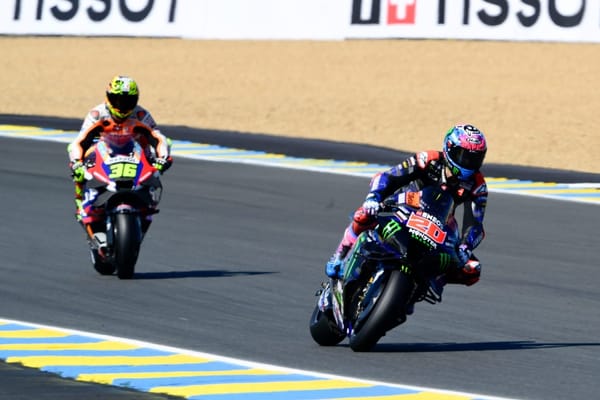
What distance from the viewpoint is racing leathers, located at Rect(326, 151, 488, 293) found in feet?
32.5

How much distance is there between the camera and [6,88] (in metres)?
30.2

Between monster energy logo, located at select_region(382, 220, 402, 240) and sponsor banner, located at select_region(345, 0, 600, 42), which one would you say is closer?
monster energy logo, located at select_region(382, 220, 402, 240)

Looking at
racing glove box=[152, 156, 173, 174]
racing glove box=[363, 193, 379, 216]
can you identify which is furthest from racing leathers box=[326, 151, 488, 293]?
racing glove box=[152, 156, 173, 174]

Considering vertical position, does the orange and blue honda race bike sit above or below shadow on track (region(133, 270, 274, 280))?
above

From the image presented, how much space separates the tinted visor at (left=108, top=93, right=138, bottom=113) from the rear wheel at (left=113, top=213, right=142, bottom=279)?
95cm

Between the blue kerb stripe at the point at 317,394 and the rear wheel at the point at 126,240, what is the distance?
461 cm

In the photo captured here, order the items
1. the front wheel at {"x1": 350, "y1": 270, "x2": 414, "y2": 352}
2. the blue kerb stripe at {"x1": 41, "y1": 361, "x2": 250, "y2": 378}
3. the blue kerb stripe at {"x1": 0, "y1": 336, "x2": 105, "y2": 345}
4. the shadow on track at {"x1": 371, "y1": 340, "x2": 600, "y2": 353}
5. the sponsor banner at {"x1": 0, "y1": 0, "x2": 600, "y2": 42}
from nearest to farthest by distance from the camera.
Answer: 1. the blue kerb stripe at {"x1": 41, "y1": 361, "x2": 250, "y2": 378}
2. the front wheel at {"x1": 350, "y1": 270, "x2": 414, "y2": 352}
3. the blue kerb stripe at {"x1": 0, "y1": 336, "x2": 105, "y2": 345}
4. the shadow on track at {"x1": 371, "y1": 340, "x2": 600, "y2": 353}
5. the sponsor banner at {"x1": 0, "y1": 0, "x2": 600, "y2": 42}

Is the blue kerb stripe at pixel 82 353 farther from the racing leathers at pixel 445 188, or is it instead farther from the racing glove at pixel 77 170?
the racing glove at pixel 77 170

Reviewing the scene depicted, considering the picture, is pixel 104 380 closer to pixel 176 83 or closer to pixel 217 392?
pixel 217 392

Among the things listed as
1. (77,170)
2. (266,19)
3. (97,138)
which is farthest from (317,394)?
(266,19)

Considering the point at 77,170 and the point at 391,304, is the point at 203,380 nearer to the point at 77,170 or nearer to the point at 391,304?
the point at 391,304

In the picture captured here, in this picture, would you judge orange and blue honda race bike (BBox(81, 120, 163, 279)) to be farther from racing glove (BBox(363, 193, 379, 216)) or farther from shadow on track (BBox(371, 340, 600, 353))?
racing glove (BBox(363, 193, 379, 216))

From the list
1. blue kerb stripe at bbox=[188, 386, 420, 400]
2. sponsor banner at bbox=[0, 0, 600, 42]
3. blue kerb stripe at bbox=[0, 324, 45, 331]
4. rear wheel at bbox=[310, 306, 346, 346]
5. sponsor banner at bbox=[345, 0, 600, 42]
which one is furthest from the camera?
sponsor banner at bbox=[0, 0, 600, 42]

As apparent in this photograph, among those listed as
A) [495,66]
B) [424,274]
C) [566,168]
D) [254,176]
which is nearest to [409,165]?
[424,274]
